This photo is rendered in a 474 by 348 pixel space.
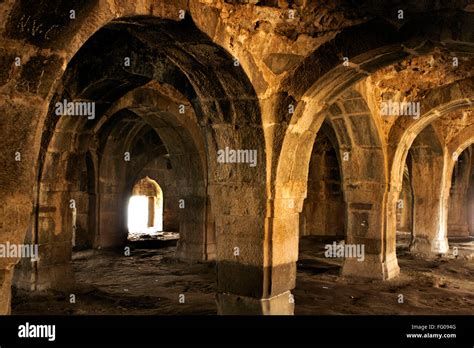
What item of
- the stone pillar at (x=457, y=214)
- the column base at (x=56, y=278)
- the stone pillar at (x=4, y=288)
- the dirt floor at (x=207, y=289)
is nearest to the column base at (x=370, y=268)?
the dirt floor at (x=207, y=289)

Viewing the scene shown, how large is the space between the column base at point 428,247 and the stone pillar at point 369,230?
128 inches

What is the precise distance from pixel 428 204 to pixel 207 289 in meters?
6.50

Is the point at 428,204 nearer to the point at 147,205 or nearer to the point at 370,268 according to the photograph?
the point at 370,268

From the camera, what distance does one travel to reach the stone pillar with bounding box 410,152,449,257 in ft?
37.3

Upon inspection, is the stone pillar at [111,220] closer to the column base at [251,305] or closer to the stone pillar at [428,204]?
the stone pillar at [428,204]

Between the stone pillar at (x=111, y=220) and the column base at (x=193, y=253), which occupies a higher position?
the stone pillar at (x=111, y=220)

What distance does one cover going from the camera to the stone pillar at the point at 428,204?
1136cm

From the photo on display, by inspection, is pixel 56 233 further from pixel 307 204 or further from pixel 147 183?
pixel 147 183

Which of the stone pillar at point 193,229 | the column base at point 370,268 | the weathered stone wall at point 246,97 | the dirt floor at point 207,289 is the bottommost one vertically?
the dirt floor at point 207,289

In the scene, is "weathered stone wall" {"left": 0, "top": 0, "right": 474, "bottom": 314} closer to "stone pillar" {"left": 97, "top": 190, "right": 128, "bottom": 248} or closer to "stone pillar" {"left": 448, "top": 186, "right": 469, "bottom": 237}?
"stone pillar" {"left": 97, "top": 190, "right": 128, "bottom": 248}

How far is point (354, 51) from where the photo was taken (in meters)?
4.70

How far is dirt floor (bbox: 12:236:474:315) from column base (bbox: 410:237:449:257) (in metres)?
0.62

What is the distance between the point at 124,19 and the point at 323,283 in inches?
227

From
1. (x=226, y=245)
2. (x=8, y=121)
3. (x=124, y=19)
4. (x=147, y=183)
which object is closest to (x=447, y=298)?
(x=226, y=245)
